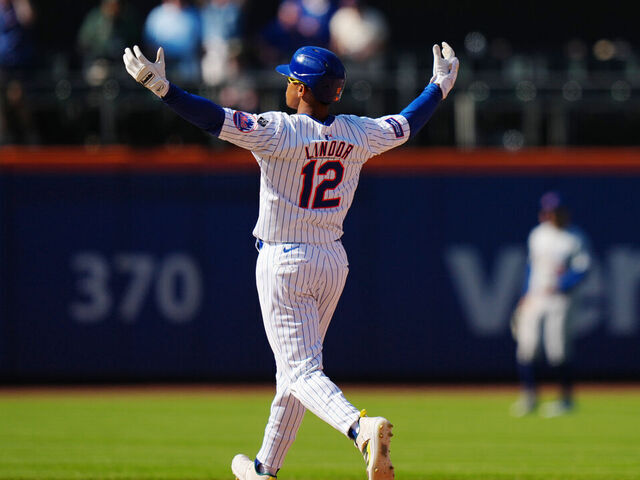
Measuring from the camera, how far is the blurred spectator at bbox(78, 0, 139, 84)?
13.6m

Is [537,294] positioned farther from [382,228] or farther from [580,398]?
[382,228]

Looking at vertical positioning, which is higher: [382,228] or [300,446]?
[382,228]

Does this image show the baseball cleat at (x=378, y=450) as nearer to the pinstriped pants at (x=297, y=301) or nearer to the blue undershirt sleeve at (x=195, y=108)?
the pinstriped pants at (x=297, y=301)

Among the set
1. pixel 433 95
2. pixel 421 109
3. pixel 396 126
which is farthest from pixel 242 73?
pixel 396 126

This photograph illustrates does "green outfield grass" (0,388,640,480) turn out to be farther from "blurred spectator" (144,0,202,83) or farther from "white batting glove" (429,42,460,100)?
"blurred spectator" (144,0,202,83)

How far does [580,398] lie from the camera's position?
13320mm

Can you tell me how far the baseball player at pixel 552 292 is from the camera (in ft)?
39.3

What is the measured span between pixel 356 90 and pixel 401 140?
7868 mm

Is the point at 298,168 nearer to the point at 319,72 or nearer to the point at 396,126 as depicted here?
the point at 319,72

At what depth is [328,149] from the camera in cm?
548

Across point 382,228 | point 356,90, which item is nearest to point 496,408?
point 382,228

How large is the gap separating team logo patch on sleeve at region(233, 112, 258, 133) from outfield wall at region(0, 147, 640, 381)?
28.3ft

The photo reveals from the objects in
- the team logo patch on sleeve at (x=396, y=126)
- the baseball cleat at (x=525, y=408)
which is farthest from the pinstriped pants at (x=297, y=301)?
the baseball cleat at (x=525, y=408)

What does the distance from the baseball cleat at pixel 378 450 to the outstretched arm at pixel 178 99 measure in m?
1.56
